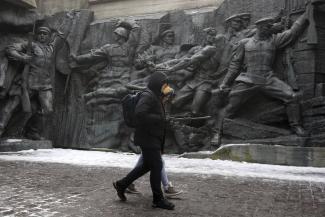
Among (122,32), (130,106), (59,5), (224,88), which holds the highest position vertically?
(59,5)

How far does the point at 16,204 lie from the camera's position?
438 cm

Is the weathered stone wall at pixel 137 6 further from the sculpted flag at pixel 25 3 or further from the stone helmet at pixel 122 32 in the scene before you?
the sculpted flag at pixel 25 3

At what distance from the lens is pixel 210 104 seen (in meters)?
10.6

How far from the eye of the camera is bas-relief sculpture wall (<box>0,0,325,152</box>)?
9.30m

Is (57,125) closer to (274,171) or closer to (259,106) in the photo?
(259,106)

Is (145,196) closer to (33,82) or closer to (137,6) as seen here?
(33,82)

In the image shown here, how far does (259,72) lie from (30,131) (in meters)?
6.70

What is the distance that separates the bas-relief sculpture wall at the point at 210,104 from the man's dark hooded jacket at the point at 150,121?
5.46 meters

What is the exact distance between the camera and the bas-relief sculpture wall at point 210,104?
9297 millimetres

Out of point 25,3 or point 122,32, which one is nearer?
point 25,3

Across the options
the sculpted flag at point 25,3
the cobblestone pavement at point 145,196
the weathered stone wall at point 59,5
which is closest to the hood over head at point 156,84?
the cobblestone pavement at point 145,196

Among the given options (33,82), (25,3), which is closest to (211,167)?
(33,82)

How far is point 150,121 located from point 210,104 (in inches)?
257

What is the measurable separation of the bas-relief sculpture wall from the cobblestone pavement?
3341 millimetres
